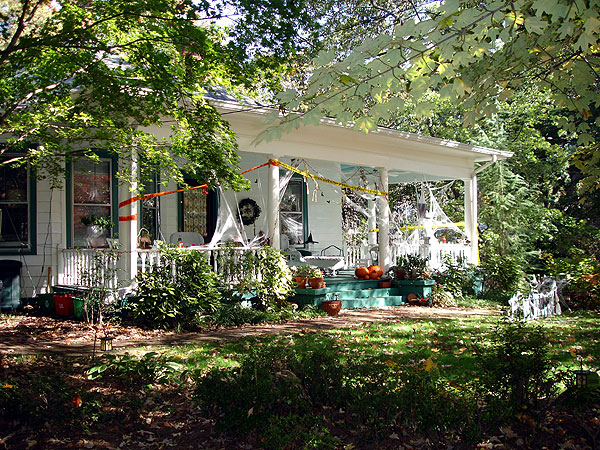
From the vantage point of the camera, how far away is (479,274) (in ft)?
49.1

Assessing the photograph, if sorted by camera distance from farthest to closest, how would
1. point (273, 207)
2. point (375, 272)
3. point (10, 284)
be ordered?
1. point (375, 272)
2. point (273, 207)
3. point (10, 284)

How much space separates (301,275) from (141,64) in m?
6.25

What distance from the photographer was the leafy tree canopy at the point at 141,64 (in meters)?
6.14

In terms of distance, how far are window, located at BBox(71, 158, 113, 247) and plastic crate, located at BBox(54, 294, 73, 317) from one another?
152cm

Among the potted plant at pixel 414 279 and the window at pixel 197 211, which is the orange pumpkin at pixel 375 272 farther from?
the window at pixel 197 211

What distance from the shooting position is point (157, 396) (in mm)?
5262

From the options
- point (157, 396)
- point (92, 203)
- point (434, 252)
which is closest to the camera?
point (157, 396)

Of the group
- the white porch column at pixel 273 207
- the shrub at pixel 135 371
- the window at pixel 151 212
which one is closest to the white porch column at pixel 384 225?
the white porch column at pixel 273 207

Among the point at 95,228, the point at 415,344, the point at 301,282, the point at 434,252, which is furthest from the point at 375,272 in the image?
the point at 95,228

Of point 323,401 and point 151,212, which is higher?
point 151,212

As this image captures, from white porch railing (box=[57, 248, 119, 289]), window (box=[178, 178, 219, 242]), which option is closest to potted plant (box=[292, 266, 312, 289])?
window (box=[178, 178, 219, 242])

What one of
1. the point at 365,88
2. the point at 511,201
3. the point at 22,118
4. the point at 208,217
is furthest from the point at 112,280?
the point at 511,201

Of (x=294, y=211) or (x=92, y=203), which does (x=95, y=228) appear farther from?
(x=294, y=211)

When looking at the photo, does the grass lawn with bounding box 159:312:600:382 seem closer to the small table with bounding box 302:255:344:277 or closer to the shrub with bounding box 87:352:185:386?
the shrub with bounding box 87:352:185:386
